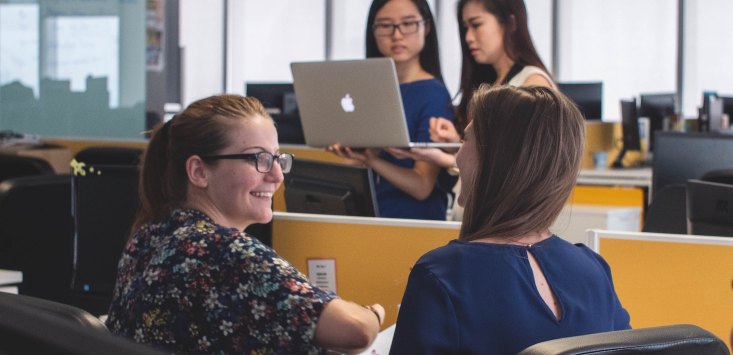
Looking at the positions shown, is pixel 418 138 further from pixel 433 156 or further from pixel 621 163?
pixel 621 163

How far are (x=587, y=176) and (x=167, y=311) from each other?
4.55m

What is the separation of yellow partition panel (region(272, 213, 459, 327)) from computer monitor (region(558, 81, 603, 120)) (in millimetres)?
5361

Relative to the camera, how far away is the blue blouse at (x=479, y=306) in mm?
1203

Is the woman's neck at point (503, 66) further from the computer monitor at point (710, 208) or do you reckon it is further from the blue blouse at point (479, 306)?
the blue blouse at point (479, 306)

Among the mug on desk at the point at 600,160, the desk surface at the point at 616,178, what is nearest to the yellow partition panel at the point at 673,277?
the desk surface at the point at 616,178

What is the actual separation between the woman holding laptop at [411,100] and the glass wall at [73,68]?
2.87m

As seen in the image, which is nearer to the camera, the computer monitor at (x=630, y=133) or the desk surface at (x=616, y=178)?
the desk surface at (x=616, y=178)

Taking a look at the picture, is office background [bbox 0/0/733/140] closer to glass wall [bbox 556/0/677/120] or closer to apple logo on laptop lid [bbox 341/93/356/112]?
glass wall [bbox 556/0/677/120]

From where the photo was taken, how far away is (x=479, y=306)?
121 centimetres

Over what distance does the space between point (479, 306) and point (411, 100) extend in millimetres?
1745

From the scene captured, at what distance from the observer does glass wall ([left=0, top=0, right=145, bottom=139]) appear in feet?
18.4

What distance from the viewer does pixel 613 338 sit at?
88 cm

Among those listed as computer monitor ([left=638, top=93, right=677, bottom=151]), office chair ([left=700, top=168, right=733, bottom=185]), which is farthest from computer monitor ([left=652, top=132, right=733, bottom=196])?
computer monitor ([left=638, top=93, right=677, bottom=151])

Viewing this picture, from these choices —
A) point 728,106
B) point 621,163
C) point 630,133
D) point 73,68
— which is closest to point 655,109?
point 728,106
